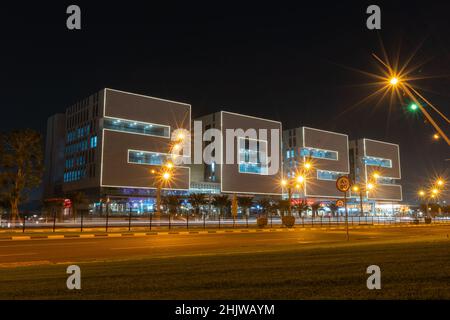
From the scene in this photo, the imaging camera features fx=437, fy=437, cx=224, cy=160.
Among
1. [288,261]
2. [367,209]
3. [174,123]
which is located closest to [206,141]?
[174,123]

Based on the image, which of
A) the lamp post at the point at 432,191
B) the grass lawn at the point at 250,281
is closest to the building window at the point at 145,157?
the lamp post at the point at 432,191

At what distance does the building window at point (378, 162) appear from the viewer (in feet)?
466

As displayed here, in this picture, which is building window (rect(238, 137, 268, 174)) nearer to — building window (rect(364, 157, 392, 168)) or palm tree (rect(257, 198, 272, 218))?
palm tree (rect(257, 198, 272, 218))

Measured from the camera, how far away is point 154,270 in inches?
379

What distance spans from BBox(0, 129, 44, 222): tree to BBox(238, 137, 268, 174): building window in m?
57.4

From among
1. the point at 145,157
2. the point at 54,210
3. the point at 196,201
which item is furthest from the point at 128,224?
the point at 145,157

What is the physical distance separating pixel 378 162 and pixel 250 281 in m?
146

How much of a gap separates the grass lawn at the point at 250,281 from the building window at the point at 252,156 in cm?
9312

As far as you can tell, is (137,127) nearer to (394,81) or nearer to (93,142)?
(93,142)

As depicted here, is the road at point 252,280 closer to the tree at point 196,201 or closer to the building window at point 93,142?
the tree at point 196,201

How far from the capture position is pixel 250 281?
772 centimetres

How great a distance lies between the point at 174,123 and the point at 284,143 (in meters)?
44.1

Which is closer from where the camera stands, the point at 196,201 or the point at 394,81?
the point at 394,81
